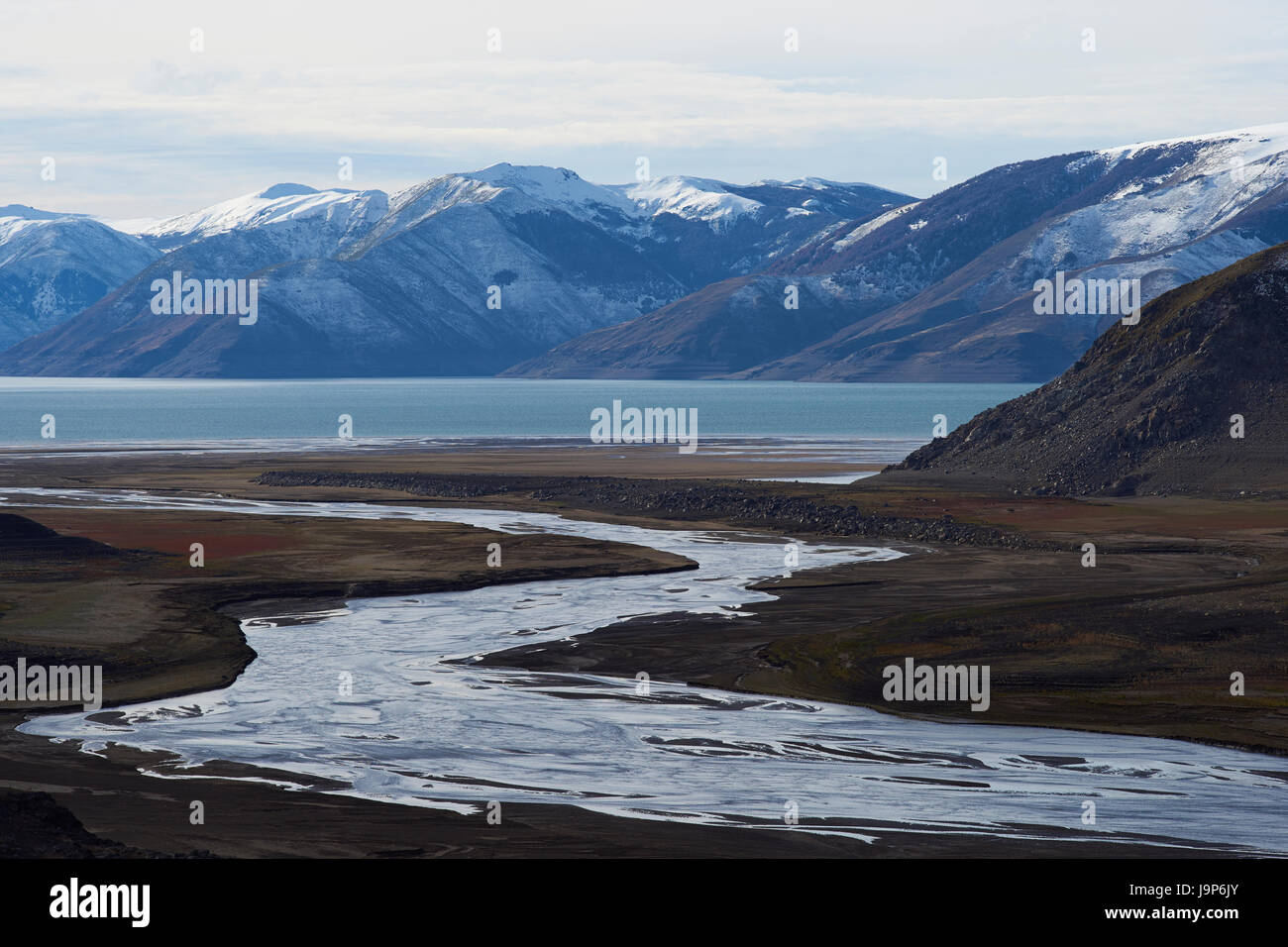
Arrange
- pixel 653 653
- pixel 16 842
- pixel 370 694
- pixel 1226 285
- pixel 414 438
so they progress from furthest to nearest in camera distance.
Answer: pixel 414 438 < pixel 1226 285 < pixel 653 653 < pixel 370 694 < pixel 16 842

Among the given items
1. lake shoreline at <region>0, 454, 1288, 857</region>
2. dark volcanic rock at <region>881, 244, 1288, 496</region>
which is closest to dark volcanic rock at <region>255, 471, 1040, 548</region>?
lake shoreline at <region>0, 454, 1288, 857</region>

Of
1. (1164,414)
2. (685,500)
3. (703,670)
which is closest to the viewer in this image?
(703,670)

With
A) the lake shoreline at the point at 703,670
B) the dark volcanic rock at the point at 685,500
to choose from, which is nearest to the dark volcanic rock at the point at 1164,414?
the lake shoreline at the point at 703,670

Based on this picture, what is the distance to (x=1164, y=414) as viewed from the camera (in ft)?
381

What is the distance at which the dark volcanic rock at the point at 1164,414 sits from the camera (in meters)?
110

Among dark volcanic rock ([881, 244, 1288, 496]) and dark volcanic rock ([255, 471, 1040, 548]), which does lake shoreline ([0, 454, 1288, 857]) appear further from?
dark volcanic rock ([881, 244, 1288, 496])

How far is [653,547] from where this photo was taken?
82688 millimetres

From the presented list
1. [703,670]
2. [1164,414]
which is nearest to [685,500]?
[1164,414]

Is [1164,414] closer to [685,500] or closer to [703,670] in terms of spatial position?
[685,500]

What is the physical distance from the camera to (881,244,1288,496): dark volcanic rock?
110000 millimetres

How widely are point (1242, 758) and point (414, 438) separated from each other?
533 feet

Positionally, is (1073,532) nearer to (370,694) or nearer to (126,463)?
(370,694)

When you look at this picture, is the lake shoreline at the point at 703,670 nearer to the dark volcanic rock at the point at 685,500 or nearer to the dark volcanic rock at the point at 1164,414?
the dark volcanic rock at the point at 685,500
